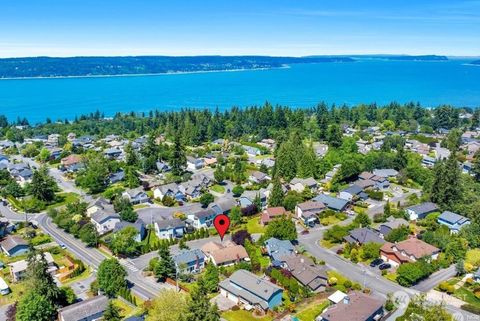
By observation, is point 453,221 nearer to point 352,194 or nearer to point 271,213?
point 352,194

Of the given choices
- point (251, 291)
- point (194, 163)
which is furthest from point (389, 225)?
point (194, 163)

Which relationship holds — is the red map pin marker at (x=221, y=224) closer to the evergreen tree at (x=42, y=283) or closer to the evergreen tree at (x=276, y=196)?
the evergreen tree at (x=276, y=196)

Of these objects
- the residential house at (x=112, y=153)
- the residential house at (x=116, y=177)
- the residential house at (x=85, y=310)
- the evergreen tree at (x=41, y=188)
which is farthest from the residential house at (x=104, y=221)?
the residential house at (x=112, y=153)

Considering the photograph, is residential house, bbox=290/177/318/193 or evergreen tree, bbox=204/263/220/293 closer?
evergreen tree, bbox=204/263/220/293

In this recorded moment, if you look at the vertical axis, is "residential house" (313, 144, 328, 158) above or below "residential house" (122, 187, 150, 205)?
above

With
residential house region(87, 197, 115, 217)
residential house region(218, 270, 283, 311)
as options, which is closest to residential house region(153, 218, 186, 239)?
residential house region(87, 197, 115, 217)

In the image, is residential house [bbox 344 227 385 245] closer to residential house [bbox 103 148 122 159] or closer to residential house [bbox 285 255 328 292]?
residential house [bbox 285 255 328 292]

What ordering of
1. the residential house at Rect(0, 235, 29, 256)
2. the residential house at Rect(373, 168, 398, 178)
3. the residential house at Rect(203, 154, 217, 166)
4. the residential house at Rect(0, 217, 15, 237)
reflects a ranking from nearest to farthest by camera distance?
1. the residential house at Rect(0, 235, 29, 256)
2. the residential house at Rect(0, 217, 15, 237)
3. the residential house at Rect(373, 168, 398, 178)
4. the residential house at Rect(203, 154, 217, 166)
